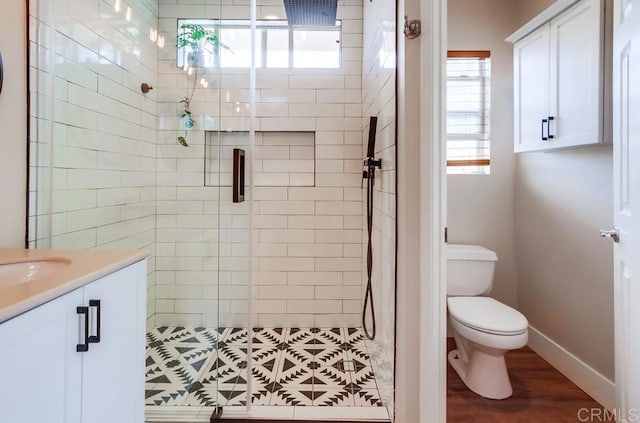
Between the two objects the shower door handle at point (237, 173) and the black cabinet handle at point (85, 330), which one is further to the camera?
the shower door handle at point (237, 173)

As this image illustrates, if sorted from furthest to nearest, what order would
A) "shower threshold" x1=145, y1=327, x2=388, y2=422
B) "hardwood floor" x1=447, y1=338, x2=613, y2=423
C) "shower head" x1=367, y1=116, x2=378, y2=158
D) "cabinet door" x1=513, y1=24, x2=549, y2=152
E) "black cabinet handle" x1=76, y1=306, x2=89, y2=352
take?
"cabinet door" x1=513, y1=24, x2=549, y2=152 < "shower head" x1=367, y1=116, x2=378, y2=158 < "hardwood floor" x1=447, y1=338, x2=613, y2=423 < "shower threshold" x1=145, y1=327, x2=388, y2=422 < "black cabinet handle" x1=76, y1=306, x2=89, y2=352

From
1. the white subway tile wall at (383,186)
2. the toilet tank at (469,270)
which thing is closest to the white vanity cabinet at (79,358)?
the white subway tile wall at (383,186)

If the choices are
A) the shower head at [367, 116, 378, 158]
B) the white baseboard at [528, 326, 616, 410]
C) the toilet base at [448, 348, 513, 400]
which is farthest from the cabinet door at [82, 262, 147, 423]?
the white baseboard at [528, 326, 616, 410]

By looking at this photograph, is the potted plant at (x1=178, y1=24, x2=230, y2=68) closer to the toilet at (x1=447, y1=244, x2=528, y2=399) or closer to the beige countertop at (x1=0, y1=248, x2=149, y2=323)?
the beige countertop at (x1=0, y1=248, x2=149, y2=323)

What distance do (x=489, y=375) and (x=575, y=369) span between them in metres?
0.60

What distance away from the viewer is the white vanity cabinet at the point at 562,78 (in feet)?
5.91

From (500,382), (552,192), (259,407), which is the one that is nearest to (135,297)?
(259,407)

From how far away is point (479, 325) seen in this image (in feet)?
6.07

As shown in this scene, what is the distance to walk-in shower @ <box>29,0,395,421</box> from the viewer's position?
1.67 metres

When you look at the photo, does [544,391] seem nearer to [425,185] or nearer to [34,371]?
[425,185]

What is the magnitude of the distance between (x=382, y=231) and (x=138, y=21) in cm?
212

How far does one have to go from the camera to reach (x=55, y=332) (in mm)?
809

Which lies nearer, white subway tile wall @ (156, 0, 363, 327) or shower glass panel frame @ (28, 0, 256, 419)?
shower glass panel frame @ (28, 0, 256, 419)

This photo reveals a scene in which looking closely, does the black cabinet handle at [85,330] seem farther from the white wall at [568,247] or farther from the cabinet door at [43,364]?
the white wall at [568,247]
